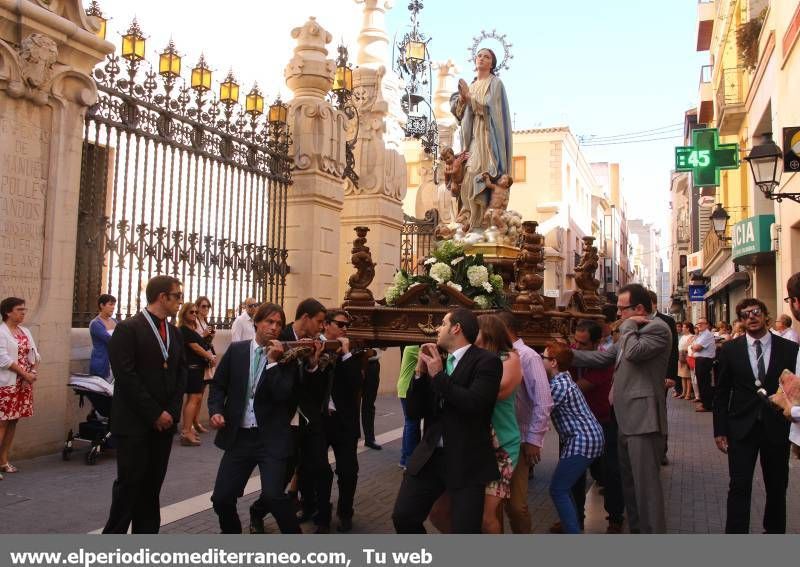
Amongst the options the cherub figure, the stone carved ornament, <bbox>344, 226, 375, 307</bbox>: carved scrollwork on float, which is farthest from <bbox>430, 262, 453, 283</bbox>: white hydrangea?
the stone carved ornament

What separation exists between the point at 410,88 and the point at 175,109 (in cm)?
1554

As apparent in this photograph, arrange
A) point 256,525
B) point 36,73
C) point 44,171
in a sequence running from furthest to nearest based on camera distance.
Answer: point 44,171
point 36,73
point 256,525

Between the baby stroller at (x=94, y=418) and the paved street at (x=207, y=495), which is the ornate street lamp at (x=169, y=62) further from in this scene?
the paved street at (x=207, y=495)

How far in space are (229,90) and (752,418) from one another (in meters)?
8.38

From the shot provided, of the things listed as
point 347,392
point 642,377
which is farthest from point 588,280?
point 347,392

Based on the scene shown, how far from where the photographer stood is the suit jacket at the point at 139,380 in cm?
465

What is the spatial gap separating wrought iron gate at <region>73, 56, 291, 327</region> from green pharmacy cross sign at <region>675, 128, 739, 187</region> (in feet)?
40.1

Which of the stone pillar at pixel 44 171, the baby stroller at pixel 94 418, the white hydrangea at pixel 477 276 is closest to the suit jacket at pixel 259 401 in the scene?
the white hydrangea at pixel 477 276

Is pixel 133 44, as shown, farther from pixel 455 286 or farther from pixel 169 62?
pixel 455 286

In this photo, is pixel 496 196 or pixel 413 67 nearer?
pixel 496 196

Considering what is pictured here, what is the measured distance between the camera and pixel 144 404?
4.64m

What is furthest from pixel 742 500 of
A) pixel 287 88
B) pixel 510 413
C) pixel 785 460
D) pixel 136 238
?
pixel 287 88

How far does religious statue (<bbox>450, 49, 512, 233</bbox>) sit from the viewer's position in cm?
838

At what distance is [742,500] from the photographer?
205 inches
